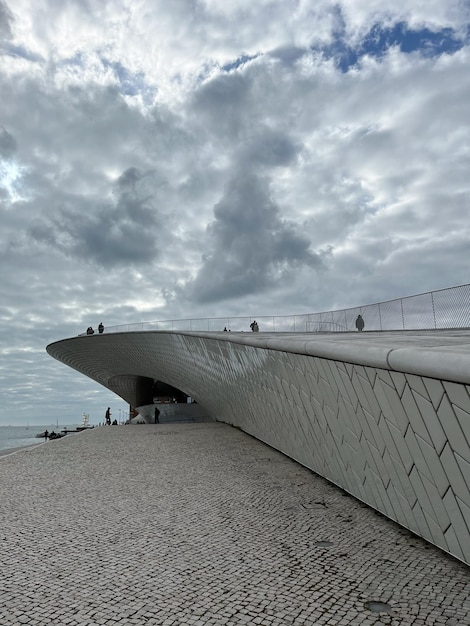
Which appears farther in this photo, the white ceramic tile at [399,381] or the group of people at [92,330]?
the group of people at [92,330]

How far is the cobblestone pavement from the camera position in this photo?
3883 millimetres

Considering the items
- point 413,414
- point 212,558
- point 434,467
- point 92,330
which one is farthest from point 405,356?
point 92,330

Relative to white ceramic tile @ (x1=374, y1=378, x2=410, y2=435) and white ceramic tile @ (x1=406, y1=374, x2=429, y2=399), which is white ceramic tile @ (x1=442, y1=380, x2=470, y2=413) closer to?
white ceramic tile @ (x1=406, y1=374, x2=429, y2=399)

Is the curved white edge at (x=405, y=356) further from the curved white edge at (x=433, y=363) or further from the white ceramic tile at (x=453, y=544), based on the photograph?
the white ceramic tile at (x=453, y=544)

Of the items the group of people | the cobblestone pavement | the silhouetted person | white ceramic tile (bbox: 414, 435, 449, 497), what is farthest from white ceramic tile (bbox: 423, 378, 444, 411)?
the group of people

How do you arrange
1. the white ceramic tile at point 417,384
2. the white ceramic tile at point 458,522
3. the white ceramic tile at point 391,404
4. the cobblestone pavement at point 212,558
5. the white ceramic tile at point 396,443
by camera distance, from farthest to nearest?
the white ceramic tile at point 396,443
the white ceramic tile at point 391,404
the white ceramic tile at point 417,384
the white ceramic tile at point 458,522
the cobblestone pavement at point 212,558

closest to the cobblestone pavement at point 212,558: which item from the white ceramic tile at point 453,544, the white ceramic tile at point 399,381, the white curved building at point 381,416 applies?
the white ceramic tile at point 453,544

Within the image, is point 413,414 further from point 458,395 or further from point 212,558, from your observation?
point 212,558

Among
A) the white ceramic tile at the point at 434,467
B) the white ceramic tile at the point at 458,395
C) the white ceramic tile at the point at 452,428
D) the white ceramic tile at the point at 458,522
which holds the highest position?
the white ceramic tile at the point at 458,395

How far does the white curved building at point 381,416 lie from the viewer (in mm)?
4617

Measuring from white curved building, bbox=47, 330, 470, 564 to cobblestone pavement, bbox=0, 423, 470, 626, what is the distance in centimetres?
39

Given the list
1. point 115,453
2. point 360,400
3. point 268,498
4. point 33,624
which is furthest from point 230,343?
point 33,624

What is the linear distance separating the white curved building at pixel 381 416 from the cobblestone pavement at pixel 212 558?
389mm

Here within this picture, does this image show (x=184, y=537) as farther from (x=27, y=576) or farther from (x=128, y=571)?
(x=27, y=576)
